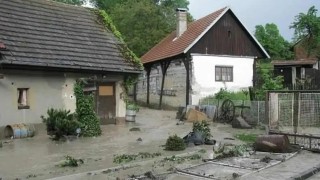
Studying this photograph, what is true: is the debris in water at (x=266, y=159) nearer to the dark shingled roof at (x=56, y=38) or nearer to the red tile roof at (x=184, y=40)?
the dark shingled roof at (x=56, y=38)

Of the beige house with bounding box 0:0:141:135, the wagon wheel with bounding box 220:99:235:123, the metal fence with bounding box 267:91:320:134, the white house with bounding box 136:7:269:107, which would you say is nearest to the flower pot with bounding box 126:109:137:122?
the beige house with bounding box 0:0:141:135

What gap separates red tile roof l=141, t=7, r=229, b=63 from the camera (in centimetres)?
3023

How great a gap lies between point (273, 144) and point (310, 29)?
39.0 m

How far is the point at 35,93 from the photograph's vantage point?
60.0 ft

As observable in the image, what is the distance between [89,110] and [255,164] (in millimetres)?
9222

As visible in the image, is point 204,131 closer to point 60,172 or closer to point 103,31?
point 60,172

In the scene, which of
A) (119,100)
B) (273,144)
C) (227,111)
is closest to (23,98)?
(119,100)

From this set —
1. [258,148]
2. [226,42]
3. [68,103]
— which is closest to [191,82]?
[226,42]

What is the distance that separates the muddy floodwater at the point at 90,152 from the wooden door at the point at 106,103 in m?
1.57

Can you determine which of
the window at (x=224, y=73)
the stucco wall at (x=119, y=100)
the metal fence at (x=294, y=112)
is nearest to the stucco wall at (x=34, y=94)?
the stucco wall at (x=119, y=100)

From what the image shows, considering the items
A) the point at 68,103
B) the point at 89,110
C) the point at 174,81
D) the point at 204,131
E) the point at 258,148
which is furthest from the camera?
the point at 174,81

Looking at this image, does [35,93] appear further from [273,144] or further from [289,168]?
[289,168]

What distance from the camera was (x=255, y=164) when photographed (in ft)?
33.7

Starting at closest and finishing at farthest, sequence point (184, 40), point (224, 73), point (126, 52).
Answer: point (126, 52) < point (224, 73) < point (184, 40)
